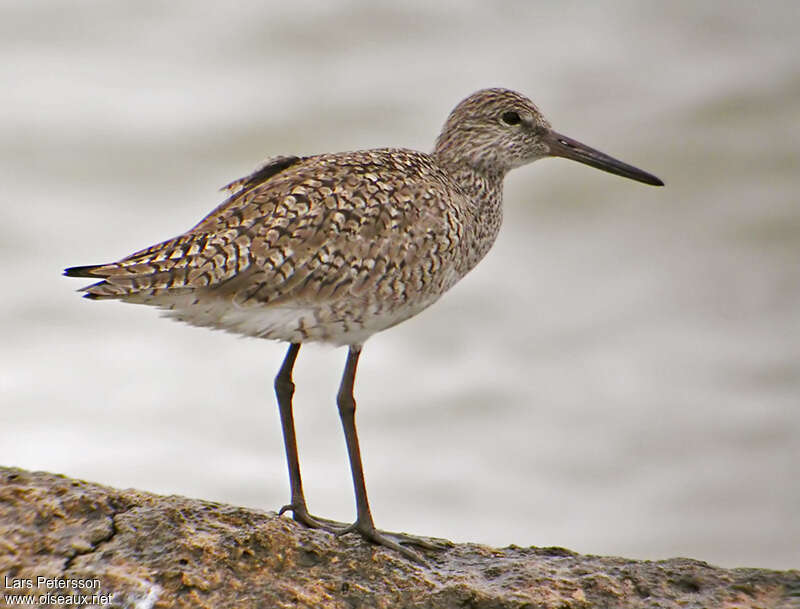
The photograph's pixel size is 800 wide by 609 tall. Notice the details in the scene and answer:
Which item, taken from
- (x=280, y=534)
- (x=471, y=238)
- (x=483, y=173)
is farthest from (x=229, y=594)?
(x=483, y=173)

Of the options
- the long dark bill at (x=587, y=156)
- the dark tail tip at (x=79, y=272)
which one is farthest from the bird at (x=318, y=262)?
the long dark bill at (x=587, y=156)

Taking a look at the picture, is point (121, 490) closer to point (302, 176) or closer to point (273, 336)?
point (273, 336)

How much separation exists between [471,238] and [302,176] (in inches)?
42.9

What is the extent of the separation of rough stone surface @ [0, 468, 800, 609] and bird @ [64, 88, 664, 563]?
A: 0.43 metres

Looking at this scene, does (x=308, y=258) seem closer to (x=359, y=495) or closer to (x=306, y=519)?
(x=359, y=495)

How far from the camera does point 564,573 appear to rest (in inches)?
193

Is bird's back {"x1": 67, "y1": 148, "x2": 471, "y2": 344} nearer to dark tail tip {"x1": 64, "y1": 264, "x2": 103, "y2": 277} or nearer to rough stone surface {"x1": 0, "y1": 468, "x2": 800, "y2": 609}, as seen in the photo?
dark tail tip {"x1": 64, "y1": 264, "x2": 103, "y2": 277}

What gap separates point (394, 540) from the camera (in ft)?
17.5

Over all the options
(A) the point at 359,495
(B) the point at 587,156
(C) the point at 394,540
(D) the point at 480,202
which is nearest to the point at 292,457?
(A) the point at 359,495

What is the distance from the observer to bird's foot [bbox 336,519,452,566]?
5.13 meters

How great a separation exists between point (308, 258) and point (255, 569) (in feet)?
5.07

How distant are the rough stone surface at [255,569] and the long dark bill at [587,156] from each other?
9.51 ft

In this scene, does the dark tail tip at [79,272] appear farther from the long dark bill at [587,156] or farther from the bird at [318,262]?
the long dark bill at [587,156]

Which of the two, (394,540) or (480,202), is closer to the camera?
(394,540)
